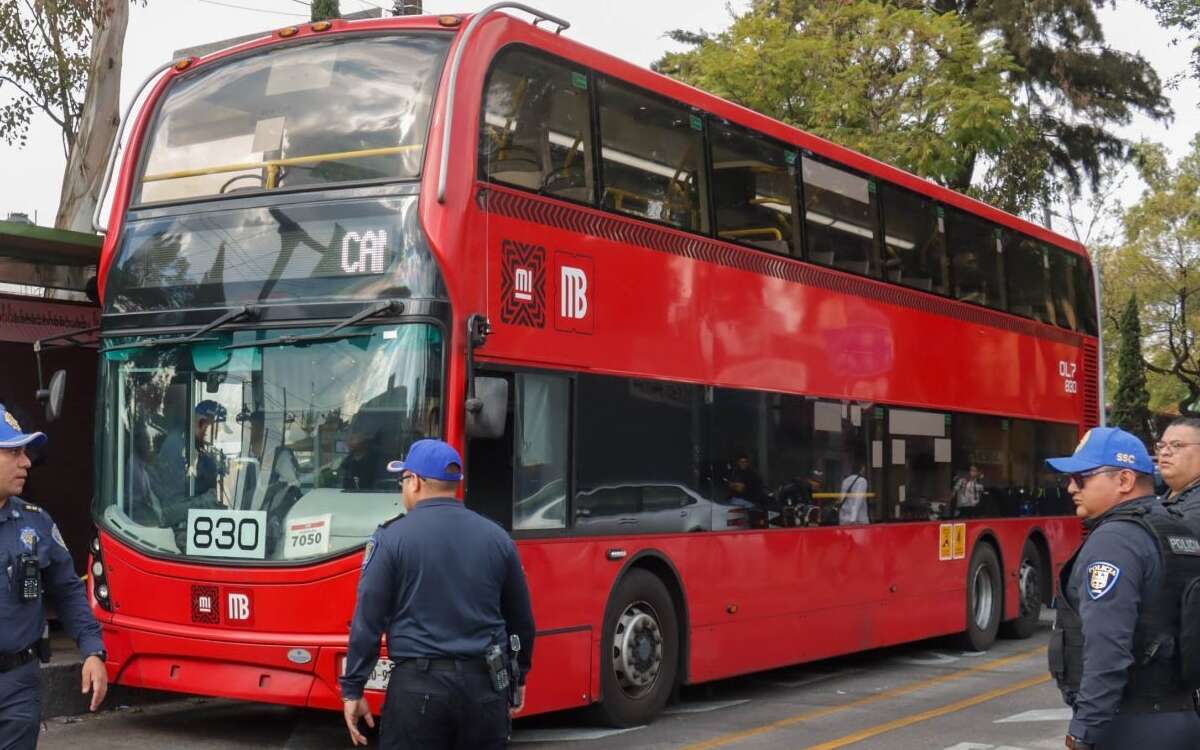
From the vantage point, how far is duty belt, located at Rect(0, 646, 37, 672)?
5184 mm

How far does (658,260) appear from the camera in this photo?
35.2 ft

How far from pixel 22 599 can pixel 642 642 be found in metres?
5.70

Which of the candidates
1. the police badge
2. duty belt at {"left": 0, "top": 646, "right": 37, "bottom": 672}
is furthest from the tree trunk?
duty belt at {"left": 0, "top": 646, "right": 37, "bottom": 672}

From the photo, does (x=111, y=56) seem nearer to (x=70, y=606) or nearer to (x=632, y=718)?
(x=632, y=718)

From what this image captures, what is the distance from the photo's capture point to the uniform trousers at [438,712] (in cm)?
519

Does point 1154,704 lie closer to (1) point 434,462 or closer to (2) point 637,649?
(1) point 434,462

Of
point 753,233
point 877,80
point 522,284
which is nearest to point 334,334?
point 522,284

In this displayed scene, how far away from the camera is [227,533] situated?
353 inches

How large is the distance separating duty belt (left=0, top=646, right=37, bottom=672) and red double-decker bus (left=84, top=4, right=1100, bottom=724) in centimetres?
323

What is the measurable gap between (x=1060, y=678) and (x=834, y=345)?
25.7 ft

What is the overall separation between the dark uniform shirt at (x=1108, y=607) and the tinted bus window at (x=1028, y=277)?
1193 centimetres

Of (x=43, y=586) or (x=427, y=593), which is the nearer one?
(x=427, y=593)

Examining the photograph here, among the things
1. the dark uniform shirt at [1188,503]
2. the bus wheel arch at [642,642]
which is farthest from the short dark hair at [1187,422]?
the bus wheel arch at [642,642]

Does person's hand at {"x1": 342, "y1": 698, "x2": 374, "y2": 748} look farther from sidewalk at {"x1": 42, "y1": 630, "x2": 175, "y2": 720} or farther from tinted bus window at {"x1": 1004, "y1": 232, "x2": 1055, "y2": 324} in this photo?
tinted bus window at {"x1": 1004, "y1": 232, "x2": 1055, "y2": 324}
